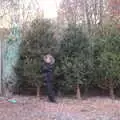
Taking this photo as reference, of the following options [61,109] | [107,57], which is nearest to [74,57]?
[107,57]

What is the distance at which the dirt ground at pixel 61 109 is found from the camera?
19.3 ft

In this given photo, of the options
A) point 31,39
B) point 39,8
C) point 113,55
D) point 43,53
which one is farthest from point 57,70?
point 39,8

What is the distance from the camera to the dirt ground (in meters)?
5.89

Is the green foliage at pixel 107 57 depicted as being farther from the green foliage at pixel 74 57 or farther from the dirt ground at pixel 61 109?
the dirt ground at pixel 61 109

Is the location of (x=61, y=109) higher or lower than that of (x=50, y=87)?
lower

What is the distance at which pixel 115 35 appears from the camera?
8.52 meters

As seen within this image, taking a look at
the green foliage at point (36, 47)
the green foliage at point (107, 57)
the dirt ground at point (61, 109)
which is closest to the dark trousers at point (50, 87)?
the dirt ground at point (61, 109)

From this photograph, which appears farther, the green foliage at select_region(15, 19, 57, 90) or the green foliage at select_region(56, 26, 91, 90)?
the green foliage at select_region(15, 19, 57, 90)

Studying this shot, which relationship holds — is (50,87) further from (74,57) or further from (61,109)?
(61,109)

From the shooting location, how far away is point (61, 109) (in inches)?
270

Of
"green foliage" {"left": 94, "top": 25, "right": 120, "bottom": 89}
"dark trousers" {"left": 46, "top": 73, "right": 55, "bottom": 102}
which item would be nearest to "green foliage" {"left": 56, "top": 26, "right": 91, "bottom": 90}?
"green foliage" {"left": 94, "top": 25, "right": 120, "bottom": 89}

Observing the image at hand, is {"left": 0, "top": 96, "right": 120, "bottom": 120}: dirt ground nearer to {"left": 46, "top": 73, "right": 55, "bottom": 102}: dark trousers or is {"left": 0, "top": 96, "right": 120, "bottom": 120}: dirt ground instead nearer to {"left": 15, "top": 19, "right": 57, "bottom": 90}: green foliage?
{"left": 46, "top": 73, "right": 55, "bottom": 102}: dark trousers

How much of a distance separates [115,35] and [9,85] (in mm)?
3770

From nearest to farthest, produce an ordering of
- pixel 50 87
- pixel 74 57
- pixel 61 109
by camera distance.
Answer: pixel 61 109
pixel 50 87
pixel 74 57
